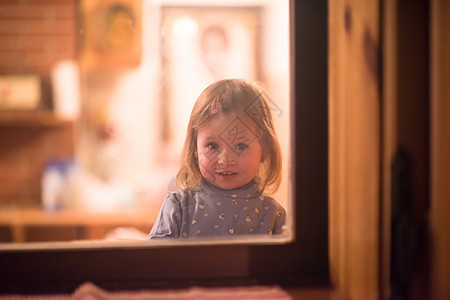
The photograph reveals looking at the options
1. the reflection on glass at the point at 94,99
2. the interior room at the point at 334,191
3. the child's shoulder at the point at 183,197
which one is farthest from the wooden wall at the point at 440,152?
the reflection on glass at the point at 94,99

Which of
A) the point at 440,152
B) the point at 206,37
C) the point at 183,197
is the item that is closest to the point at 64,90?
the point at 206,37

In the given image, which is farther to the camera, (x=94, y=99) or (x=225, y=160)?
(x=94, y=99)

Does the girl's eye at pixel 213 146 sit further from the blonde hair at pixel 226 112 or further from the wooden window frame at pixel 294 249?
the wooden window frame at pixel 294 249

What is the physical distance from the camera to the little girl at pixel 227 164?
1.84 feet

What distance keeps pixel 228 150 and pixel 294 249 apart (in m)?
0.19

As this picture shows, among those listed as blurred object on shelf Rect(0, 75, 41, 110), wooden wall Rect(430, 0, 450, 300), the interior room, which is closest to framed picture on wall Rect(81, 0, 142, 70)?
blurred object on shelf Rect(0, 75, 41, 110)

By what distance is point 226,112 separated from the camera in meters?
0.56

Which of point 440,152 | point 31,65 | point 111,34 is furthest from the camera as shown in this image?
point 31,65

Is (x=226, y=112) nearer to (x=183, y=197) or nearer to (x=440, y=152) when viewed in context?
(x=183, y=197)

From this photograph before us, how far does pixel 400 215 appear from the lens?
48cm

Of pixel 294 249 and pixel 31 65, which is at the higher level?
pixel 31 65

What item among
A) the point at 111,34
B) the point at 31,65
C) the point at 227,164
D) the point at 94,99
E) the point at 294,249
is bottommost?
the point at 294,249

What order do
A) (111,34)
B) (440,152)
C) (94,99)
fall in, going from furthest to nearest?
(94,99)
(111,34)
(440,152)

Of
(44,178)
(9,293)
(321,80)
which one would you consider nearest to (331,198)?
(321,80)
